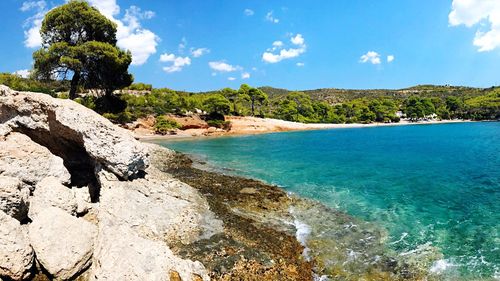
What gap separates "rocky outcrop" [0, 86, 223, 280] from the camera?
9.84m

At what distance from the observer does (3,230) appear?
9.64 metres

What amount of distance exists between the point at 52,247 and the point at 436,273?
13.4 m

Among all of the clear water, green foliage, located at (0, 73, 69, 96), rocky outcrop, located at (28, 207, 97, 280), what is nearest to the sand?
green foliage, located at (0, 73, 69, 96)

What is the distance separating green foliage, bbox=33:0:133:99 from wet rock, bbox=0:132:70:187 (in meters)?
40.9

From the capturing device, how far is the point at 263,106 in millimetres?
138250

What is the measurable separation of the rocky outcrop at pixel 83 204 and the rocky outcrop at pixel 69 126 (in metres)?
0.04

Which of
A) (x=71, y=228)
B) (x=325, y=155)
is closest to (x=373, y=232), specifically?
(x=71, y=228)

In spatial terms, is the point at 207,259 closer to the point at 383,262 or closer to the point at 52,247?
the point at 52,247

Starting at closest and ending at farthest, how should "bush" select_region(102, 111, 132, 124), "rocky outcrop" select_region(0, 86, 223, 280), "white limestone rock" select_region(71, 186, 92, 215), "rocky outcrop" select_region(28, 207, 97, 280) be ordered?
1. "rocky outcrop" select_region(0, 86, 223, 280)
2. "rocky outcrop" select_region(28, 207, 97, 280)
3. "white limestone rock" select_region(71, 186, 92, 215)
4. "bush" select_region(102, 111, 132, 124)

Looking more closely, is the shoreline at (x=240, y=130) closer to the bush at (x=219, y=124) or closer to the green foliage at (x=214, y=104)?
the bush at (x=219, y=124)

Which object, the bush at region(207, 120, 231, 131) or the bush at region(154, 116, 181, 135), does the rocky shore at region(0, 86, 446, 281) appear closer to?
the bush at region(154, 116, 181, 135)

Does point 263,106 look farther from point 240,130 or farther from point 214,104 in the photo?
point 214,104

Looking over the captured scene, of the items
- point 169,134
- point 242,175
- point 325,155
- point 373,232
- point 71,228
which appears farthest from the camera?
point 169,134

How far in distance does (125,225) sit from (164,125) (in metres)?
65.6
